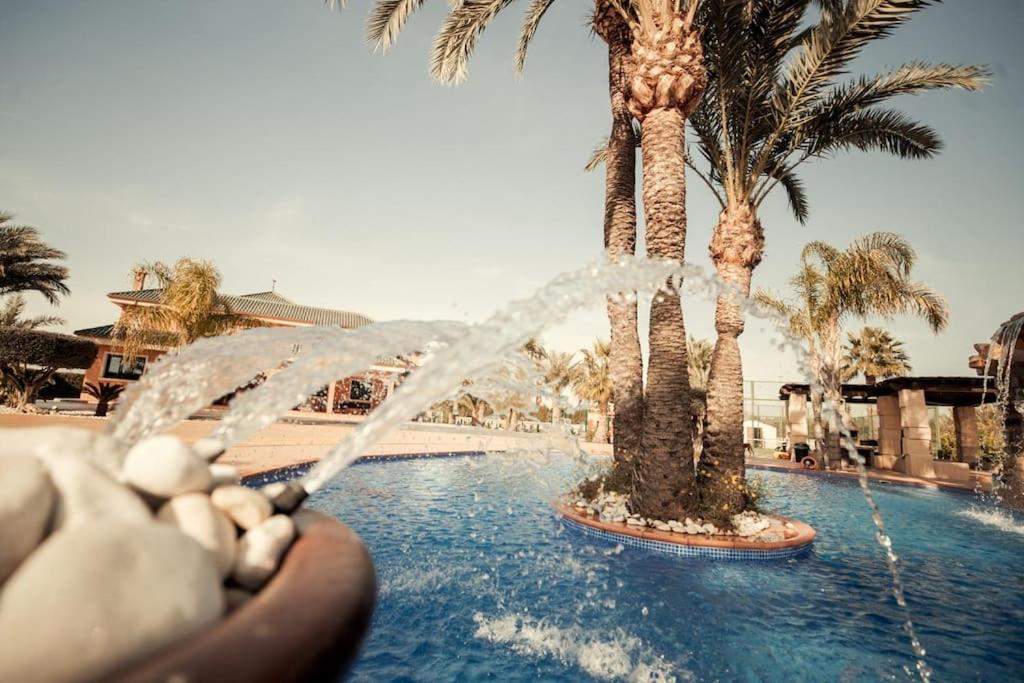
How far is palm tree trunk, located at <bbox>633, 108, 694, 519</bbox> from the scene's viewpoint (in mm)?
7125

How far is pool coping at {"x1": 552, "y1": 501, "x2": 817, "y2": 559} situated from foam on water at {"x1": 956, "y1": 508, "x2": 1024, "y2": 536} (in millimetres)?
5742

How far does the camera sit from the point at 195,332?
68.7 ft

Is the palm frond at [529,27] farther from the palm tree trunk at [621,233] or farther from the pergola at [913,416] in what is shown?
the pergola at [913,416]

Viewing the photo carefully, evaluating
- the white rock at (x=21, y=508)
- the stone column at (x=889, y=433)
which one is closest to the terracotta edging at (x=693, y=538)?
the white rock at (x=21, y=508)

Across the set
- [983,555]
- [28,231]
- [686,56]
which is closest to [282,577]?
[686,56]

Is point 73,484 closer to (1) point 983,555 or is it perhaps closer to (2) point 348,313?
(1) point 983,555

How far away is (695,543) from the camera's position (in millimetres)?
6312

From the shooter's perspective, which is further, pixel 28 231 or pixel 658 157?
pixel 28 231

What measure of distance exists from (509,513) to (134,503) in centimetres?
759

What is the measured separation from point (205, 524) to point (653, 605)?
182 inches

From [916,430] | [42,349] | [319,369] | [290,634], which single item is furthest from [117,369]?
[916,430]

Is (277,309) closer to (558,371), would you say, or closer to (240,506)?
(558,371)

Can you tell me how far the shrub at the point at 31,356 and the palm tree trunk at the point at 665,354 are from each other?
2221cm

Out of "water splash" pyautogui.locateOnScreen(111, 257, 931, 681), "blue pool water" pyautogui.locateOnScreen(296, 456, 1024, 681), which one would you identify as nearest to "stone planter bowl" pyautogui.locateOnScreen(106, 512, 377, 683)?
"water splash" pyautogui.locateOnScreen(111, 257, 931, 681)
